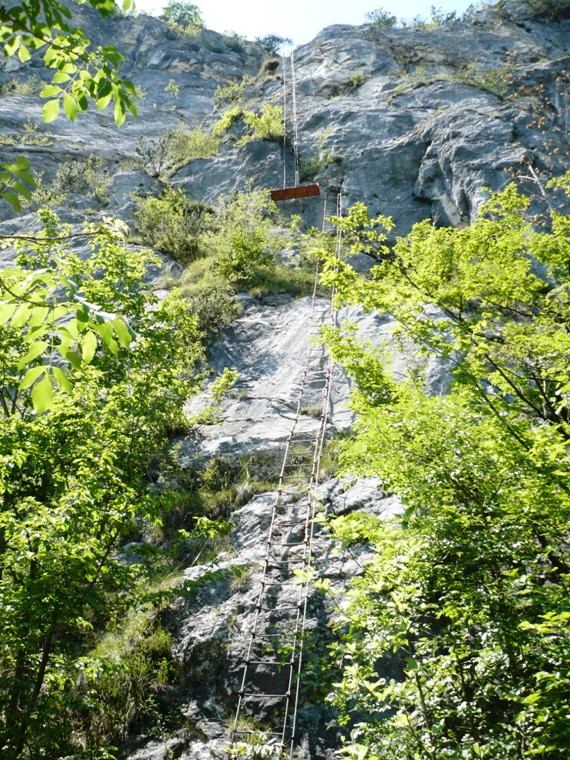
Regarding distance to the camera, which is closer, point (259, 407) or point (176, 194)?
point (259, 407)

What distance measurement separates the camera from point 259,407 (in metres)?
11.1

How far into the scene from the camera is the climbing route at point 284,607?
19.3 ft

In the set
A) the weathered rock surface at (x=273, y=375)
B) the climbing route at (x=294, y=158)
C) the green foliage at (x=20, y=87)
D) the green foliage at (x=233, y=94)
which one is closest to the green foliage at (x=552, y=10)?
the climbing route at (x=294, y=158)

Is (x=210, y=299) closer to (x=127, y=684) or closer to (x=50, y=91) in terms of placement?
(x=127, y=684)

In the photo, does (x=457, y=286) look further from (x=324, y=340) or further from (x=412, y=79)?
(x=412, y=79)

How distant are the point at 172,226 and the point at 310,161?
6194 mm

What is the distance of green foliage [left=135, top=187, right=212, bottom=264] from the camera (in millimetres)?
16953

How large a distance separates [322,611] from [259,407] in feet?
16.4

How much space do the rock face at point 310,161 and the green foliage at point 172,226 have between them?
37.1 inches

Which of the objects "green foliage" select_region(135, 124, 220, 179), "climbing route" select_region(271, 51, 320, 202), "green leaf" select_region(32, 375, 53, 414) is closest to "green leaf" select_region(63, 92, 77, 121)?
"green leaf" select_region(32, 375, 53, 414)

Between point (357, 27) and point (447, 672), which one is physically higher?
point (357, 27)

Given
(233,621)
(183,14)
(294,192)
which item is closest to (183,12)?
(183,14)

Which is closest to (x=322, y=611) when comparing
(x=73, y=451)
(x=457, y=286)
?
(x=73, y=451)

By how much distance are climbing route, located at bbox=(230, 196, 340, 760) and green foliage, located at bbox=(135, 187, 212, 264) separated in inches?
340
